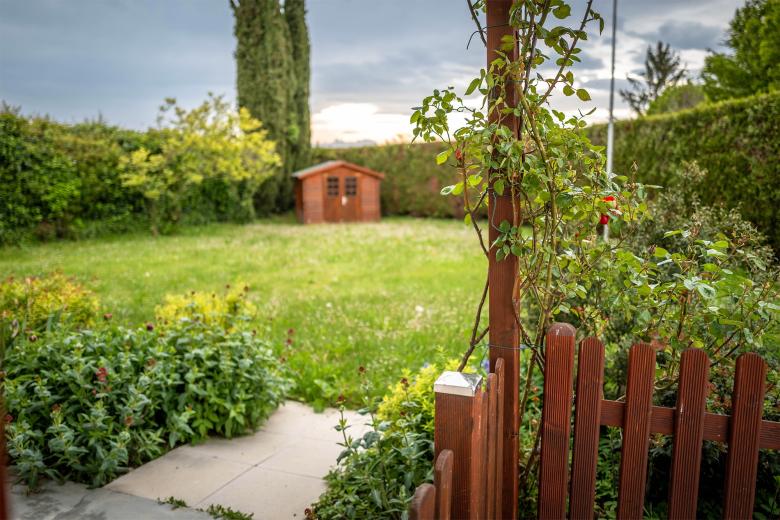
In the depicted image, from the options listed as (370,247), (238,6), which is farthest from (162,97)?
(370,247)

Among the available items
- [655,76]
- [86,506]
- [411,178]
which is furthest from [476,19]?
[655,76]

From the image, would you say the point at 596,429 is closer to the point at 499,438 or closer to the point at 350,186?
the point at 499,438

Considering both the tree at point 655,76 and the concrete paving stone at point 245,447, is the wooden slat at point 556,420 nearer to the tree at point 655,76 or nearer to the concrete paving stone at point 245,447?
the concrete paving stone at point 245,447

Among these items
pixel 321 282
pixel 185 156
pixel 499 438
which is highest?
pixel 185 156

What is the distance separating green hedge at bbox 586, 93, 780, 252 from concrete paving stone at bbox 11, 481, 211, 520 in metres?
7.03

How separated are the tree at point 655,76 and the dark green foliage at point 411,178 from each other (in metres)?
23.4

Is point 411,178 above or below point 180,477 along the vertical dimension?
above

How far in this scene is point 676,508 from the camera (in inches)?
73.8

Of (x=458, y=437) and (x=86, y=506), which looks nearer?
(x=458, y=437)

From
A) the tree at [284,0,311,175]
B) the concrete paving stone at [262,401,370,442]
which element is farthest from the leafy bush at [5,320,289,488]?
the tree at [284,0,311,175]

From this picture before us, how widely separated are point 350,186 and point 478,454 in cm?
1895

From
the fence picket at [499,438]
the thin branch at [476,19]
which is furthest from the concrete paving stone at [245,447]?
the thin branch at [476,19]

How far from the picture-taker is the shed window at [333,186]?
2003 centimetres

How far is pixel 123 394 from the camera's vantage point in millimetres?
3250
